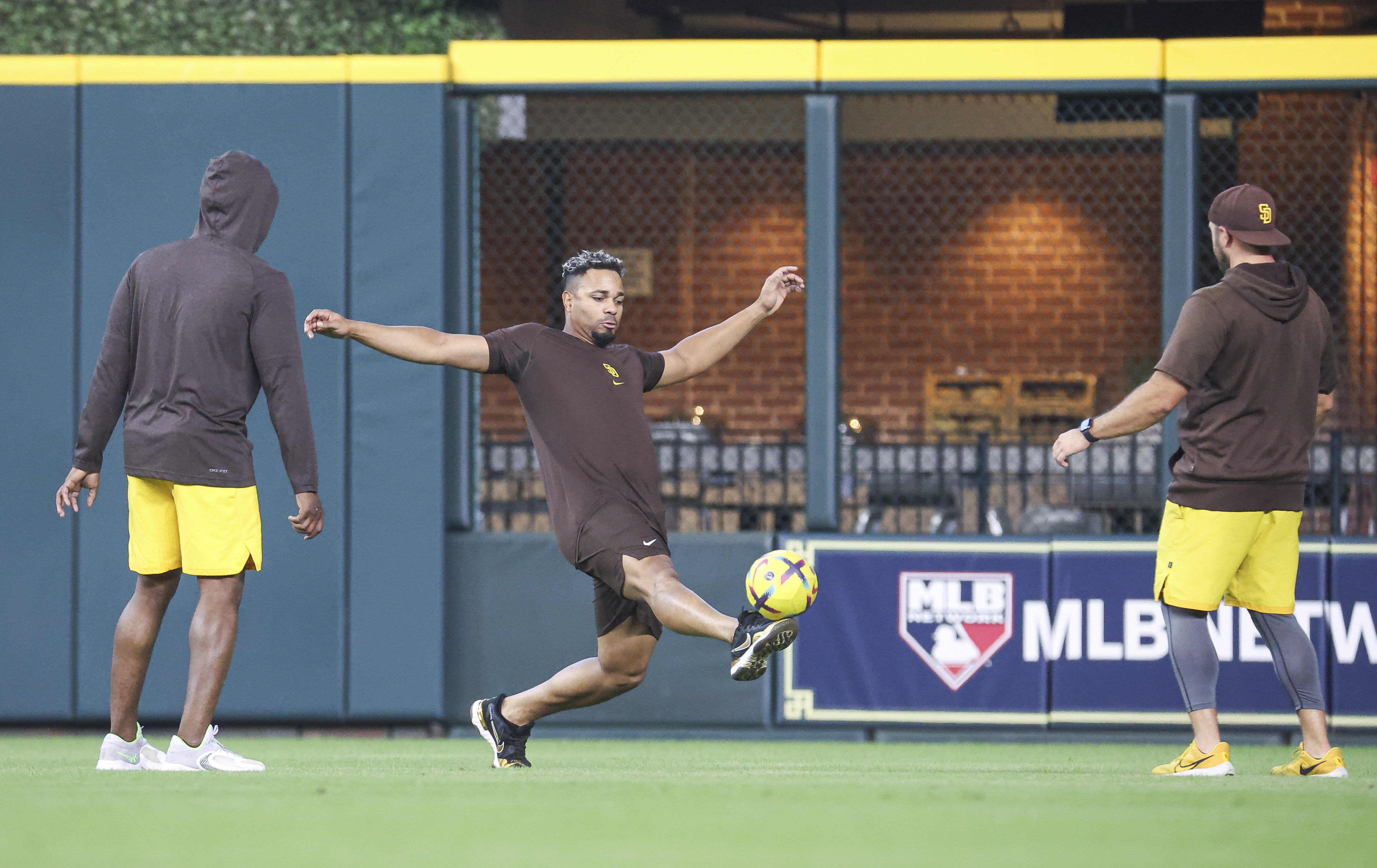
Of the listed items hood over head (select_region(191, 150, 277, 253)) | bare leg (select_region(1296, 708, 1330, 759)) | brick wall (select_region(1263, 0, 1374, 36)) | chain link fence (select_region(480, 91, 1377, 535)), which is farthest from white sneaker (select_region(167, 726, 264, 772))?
brick wall (select_region(1263, 0, 1374, 36))

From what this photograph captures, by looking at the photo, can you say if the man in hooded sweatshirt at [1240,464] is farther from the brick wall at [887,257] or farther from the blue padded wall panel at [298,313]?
the brick wall at [887,257]

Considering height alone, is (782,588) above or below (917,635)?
above

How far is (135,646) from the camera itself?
498 cm

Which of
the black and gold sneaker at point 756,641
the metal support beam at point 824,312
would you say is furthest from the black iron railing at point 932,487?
the black and gold sneaker at point 756,641

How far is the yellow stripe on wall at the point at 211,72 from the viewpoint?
7.04m

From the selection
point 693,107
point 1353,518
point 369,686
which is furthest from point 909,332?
point 369,686

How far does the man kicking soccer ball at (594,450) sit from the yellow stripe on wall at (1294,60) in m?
A: 2.74

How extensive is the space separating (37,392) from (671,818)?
453 cm

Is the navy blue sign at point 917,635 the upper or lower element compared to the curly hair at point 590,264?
lower

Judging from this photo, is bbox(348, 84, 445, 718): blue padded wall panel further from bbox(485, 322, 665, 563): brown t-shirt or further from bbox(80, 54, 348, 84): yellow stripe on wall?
bbox(485, 322, 665, 563): brown t-shirt

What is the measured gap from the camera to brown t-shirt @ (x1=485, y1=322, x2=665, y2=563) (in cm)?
516

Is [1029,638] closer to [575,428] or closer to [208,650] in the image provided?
[575,428]

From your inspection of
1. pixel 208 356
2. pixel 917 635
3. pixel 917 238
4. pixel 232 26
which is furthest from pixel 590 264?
pixel 917 238

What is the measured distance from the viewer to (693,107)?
14570mm
